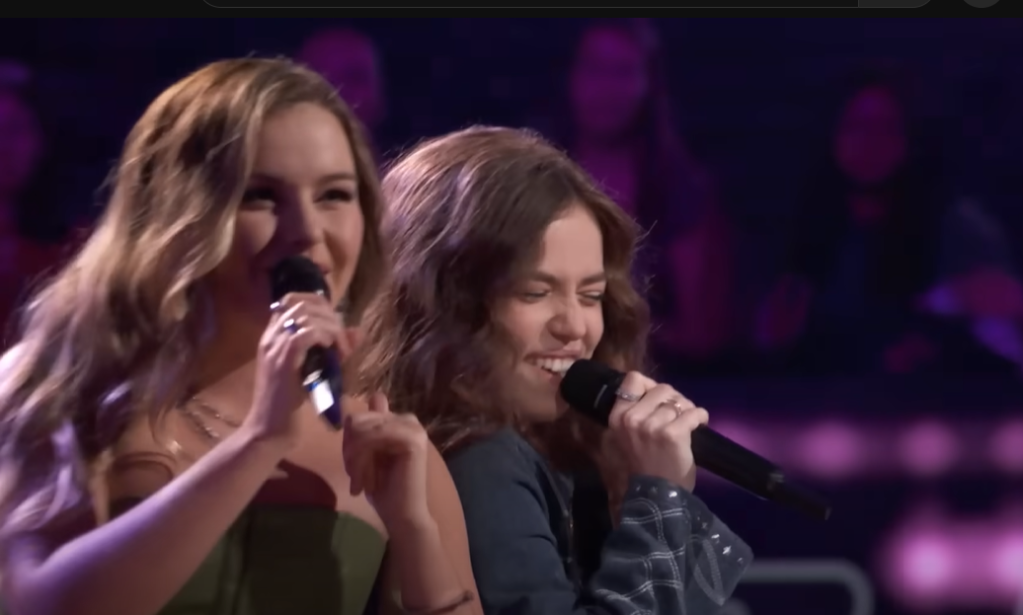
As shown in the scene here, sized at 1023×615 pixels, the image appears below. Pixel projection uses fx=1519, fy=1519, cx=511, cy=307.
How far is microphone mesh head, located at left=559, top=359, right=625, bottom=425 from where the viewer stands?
51.9 inches

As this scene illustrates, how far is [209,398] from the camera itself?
3.97 feet

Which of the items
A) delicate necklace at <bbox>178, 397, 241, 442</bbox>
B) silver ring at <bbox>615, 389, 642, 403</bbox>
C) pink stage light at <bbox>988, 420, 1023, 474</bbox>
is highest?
delicate necklace at <bbox>178, 397, 241, 442</bbox>

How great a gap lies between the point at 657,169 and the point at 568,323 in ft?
4.90

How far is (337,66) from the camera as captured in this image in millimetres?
2705

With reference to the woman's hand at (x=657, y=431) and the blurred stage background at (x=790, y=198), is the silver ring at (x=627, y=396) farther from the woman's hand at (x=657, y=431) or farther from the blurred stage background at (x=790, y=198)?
the blurred stage background at (x=790, y=198)

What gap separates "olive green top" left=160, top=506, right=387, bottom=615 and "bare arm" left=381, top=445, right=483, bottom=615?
32 millimetres

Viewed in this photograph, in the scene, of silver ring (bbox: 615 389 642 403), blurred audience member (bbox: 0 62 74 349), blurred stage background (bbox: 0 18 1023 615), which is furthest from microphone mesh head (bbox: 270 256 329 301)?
blurred audience member (bbox: 0 62 74 349)

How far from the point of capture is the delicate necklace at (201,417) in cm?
119

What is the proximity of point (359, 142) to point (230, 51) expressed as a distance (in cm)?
158

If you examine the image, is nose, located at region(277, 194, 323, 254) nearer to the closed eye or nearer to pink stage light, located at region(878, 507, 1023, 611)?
the closed eye

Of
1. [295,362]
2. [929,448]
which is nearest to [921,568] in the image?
[929,448]

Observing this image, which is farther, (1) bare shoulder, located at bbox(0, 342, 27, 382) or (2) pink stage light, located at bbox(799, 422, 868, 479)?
(2) pink stage light, located at bbox(799, 422, 868, 479)

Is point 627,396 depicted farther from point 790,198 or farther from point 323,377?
point 790,198

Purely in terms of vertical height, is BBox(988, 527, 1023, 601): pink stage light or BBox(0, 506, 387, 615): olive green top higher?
BBox(0, 506, 387, 615): olive green top
